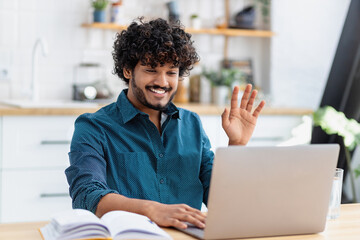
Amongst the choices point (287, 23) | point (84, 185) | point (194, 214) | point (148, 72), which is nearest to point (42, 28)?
point (287, 23)

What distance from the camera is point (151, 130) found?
2.02 meters

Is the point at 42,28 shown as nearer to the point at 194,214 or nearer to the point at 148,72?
the point at 148,72

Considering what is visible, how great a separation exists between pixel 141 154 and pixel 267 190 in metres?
0.67

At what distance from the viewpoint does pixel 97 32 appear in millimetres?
4020

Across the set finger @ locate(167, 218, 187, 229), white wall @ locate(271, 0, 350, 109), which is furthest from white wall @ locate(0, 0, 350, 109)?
finger @ locate(167, 218, 187, 229)

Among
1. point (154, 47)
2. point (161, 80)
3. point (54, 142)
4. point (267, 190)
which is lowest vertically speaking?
point (54, 142)

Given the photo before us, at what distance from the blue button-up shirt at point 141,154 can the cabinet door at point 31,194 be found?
1.37 metres

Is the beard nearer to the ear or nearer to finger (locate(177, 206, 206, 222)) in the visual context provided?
the ear

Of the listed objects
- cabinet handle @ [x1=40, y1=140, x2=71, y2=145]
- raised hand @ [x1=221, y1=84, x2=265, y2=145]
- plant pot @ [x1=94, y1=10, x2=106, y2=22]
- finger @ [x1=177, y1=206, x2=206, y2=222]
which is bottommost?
cabinet handle @ [x1=40, y1=140, x2=71, y2=145]

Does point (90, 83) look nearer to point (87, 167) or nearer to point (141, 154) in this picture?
point (141, 154)

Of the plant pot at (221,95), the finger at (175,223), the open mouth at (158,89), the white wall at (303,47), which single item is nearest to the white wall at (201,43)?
the white wall at (303,47)

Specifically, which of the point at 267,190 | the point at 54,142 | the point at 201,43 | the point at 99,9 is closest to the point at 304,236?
the point at 267,190

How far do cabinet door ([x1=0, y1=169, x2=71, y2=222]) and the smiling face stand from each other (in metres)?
1.46

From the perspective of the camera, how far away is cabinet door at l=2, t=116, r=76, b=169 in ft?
10.5
